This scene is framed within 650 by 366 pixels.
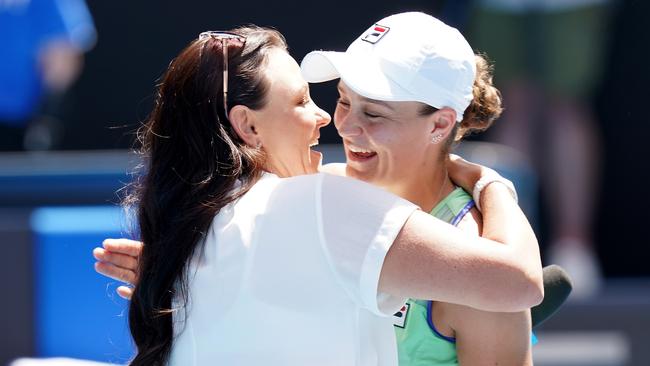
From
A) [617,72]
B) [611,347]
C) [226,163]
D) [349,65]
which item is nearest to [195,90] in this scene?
[226,163]

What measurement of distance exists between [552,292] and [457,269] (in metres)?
0.56

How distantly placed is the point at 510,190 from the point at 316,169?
1.45ft

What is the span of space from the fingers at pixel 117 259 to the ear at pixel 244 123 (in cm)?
35

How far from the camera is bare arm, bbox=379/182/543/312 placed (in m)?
2.15

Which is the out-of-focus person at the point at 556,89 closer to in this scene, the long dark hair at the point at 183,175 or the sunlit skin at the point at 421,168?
the sunlit skin at the point at 421,168

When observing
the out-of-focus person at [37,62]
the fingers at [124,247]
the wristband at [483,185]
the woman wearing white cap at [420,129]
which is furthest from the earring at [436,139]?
the out-of-focus person at [37,62]

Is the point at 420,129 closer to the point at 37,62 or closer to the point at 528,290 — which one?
the point at 528,290

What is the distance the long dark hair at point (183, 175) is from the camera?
228 cm

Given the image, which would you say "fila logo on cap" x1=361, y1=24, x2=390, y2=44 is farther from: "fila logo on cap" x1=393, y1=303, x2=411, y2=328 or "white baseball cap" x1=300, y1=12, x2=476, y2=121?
"fila logo on cap" x1=393, y1=303, x2=411, y2=328

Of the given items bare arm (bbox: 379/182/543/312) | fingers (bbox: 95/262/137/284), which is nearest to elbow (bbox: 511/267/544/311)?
bare arm (bbox: 379/182/543/312)

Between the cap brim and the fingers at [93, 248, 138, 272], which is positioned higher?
the cap brim

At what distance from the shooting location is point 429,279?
7.06 feet

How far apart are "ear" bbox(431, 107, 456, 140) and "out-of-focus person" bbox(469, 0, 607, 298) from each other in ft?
9.53

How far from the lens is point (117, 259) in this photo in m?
2.53
